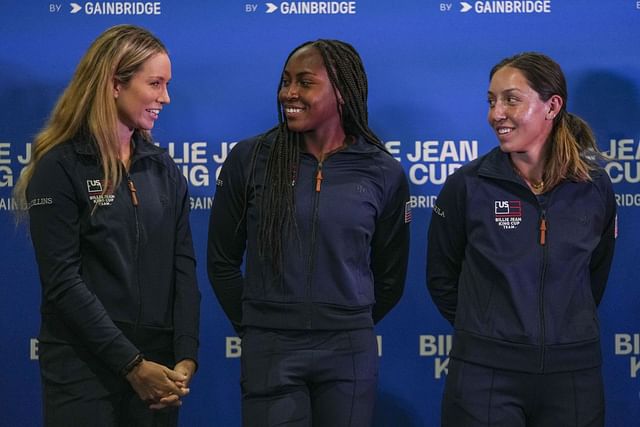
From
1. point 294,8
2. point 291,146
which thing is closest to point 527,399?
point 291,146

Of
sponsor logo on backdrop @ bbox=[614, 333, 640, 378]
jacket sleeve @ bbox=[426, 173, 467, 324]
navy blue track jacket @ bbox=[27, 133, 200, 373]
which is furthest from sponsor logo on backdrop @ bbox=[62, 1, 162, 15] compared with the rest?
sponsor logo on backdrop @ bbox=[614, 333, 640, 378]

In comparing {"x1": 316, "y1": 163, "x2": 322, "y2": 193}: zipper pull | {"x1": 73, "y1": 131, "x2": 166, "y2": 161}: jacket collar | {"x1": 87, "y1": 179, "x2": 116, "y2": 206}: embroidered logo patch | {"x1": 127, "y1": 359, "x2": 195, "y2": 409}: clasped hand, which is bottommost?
{"x1": 127, "y1": 359, "x2": 195, "y2": 409}: clasped hand

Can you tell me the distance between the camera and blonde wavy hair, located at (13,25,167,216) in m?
2.44

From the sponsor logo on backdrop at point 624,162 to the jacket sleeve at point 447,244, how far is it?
3.14ft

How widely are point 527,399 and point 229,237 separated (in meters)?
0.94

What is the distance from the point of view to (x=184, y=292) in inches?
101

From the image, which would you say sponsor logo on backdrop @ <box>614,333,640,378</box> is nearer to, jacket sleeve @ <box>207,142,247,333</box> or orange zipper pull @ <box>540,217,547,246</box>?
orange zipper pull @ <box>540,217,547,246</box>

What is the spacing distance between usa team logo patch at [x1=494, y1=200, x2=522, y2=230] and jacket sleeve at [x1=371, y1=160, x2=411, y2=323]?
28cm

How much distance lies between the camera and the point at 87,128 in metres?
2.46

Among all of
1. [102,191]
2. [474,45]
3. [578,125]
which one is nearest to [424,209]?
[474,45]

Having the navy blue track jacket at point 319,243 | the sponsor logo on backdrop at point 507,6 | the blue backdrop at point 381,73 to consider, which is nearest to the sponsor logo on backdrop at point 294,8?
the blue backdrop at point 381,73

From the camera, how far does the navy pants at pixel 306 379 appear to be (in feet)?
8.04

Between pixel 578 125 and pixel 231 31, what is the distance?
1.36m

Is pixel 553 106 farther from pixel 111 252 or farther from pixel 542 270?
pixel 111 252
